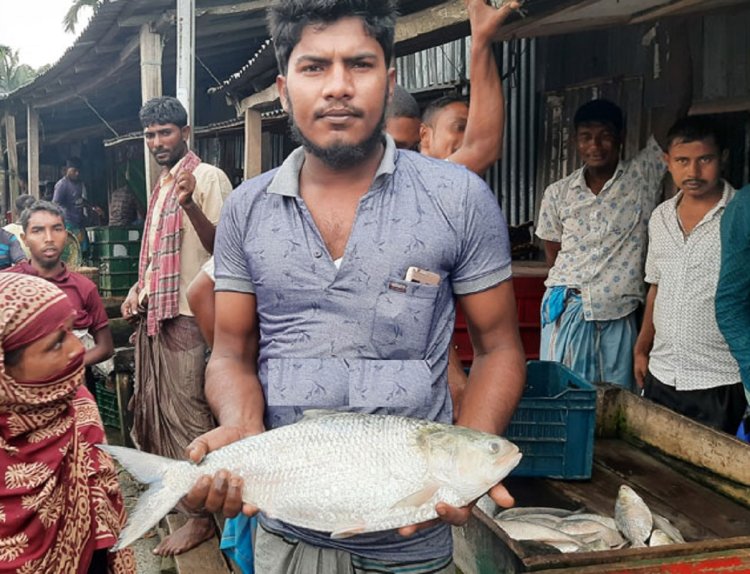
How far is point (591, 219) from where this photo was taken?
4.83 m

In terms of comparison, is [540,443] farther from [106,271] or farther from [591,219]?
[106,271]

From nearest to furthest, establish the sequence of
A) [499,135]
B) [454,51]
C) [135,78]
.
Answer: [499,135] < [454,51] < [135,78]

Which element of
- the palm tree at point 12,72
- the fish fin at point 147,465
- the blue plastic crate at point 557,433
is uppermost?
the palm tree at point 12,72

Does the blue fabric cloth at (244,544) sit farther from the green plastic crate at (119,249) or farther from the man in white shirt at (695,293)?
the green plastic crate at (119,249)

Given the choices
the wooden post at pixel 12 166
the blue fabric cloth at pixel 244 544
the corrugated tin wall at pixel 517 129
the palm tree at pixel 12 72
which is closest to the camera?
the blue fabric cloth at pixel 244 544

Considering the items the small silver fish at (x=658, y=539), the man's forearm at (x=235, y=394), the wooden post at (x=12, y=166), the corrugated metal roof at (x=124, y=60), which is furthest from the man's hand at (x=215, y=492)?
the wooden post at (x=12, y=166)

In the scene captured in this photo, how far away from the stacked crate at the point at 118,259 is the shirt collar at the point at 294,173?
708 centimetres

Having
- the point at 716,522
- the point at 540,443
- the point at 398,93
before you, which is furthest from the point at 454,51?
the point at 716,522

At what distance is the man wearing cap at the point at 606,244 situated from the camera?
187 inches

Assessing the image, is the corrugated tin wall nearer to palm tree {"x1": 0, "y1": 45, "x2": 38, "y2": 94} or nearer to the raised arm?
the raised arm

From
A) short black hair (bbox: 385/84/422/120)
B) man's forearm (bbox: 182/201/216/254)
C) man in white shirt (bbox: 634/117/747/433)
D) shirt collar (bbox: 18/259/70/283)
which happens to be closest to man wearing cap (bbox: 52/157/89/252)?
shirt collar (bbox: 18/259/70/283)

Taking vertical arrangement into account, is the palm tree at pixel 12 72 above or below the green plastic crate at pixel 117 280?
above

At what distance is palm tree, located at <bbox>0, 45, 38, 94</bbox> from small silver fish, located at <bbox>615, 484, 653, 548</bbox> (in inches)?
1267

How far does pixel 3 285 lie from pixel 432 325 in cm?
153
